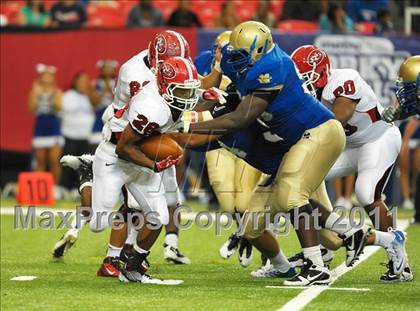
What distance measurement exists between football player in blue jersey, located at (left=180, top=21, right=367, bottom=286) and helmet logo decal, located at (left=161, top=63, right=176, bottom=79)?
0.30 m

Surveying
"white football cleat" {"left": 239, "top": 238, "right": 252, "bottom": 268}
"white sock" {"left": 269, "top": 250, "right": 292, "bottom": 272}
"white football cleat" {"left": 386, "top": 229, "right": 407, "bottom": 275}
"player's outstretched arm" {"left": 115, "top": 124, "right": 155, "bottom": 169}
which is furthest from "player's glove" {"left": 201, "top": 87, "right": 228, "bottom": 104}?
"white football cleat" {"left": 386, "top": 229, "right": 407, "bottom": 275}

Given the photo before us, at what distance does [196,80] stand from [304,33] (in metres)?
6.66

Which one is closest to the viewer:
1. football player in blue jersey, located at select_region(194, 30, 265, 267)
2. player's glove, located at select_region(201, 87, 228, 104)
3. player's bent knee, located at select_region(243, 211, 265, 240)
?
player's glove, located at select_region(201, 87, 228, 104)

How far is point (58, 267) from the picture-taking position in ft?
26.6

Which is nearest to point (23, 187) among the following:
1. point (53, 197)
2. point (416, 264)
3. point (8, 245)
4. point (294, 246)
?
point (53, 197)

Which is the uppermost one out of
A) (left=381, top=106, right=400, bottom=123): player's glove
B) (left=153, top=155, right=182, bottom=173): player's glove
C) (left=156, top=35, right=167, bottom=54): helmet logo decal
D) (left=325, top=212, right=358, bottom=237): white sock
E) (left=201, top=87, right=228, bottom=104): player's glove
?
(left=156, top=35, right=167, bottom=54): helmet logo decal

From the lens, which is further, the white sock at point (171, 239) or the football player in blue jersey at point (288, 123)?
the white sock at point (171, 239)

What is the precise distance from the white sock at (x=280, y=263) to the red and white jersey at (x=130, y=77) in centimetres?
Answer: 144

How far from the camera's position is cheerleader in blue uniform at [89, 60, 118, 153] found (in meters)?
13.6

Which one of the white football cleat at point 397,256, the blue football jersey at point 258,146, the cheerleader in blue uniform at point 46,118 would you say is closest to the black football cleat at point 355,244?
the white football cleat at point 397,256

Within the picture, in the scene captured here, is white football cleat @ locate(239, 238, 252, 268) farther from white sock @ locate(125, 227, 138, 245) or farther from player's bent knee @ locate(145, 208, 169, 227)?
player's bent knee @ locate(145, 208, 169, 227)

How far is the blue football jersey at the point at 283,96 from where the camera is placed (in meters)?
6.74

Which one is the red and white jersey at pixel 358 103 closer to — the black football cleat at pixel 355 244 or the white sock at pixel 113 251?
the black football cleat at pixel 355 244

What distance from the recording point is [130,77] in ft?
25.8
